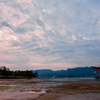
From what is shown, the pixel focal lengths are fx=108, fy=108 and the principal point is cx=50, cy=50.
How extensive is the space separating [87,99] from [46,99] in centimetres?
507

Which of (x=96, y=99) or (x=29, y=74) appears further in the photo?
(x=29, y=74)

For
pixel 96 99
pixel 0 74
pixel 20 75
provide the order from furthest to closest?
pixel 20 75
pixel 0 74
pixel 96 99

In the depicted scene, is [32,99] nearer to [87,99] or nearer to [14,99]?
[14,99]

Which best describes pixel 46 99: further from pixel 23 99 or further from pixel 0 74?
pixel 0 74

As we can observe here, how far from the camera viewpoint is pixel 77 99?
13.3 m

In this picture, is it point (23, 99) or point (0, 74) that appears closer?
point (23, 99)

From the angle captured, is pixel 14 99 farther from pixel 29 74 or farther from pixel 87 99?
pixel 29 74

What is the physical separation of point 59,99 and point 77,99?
2.22 meters

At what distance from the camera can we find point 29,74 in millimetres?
115000

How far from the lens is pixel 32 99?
13.5m

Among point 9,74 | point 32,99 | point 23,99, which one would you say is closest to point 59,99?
point 32,99

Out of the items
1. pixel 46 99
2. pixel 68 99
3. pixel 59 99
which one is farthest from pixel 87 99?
pixel 46 99

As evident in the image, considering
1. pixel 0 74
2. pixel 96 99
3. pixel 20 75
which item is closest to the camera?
pixel 96 99

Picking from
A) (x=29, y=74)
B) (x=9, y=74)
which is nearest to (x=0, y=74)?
(x=9, y=74)
